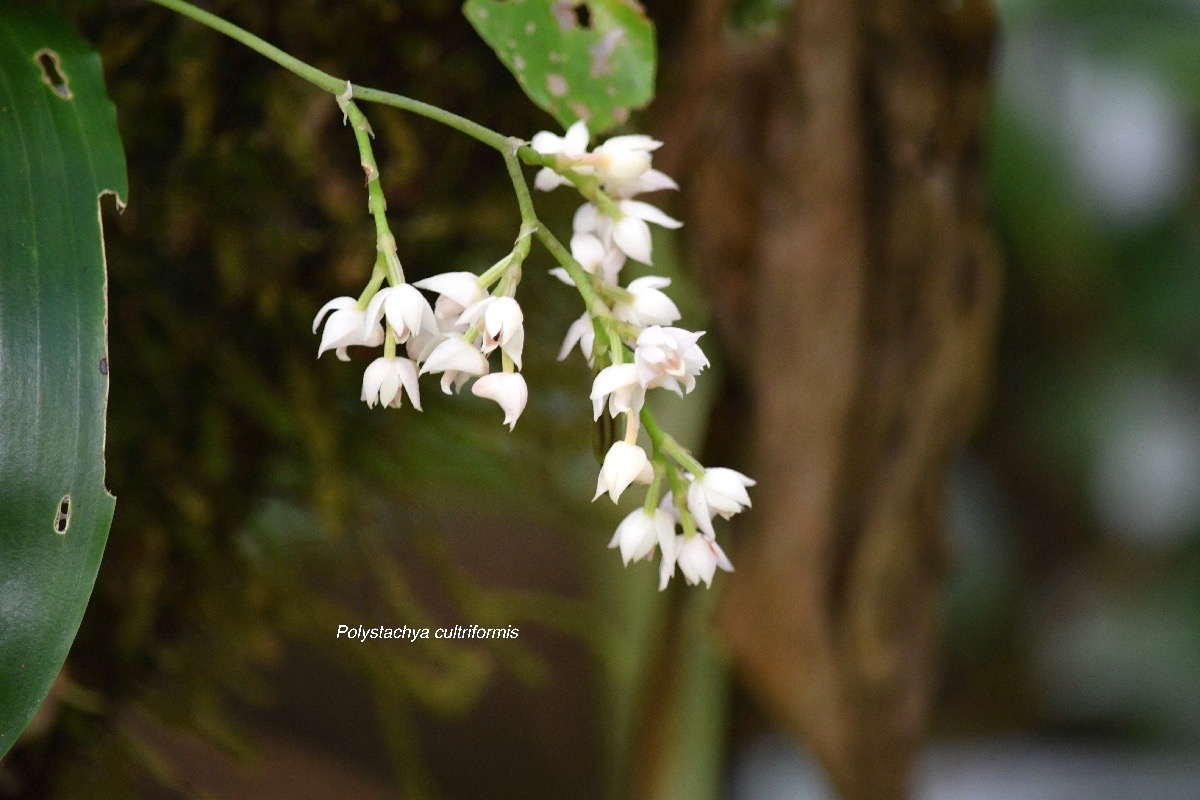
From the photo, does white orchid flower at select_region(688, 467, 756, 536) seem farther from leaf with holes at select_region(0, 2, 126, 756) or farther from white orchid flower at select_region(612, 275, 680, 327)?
leaf with holes at select_region(0, 2, 126, 756)

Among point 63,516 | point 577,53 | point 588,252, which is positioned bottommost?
point 63,516

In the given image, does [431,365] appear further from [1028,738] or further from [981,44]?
[1028,738]

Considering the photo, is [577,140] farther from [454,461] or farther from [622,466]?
[454,461]

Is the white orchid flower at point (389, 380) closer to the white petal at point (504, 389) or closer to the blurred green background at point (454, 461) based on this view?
the white petal at point (504, 389)

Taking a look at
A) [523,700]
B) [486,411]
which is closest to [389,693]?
[486,411]

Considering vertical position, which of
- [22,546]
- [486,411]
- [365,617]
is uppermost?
[486,411]

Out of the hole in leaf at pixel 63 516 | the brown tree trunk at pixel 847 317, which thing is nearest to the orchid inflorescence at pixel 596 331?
the hole in leaf at pixel 63 516

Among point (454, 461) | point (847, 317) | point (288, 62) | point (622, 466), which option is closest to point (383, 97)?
point (288, 62)
